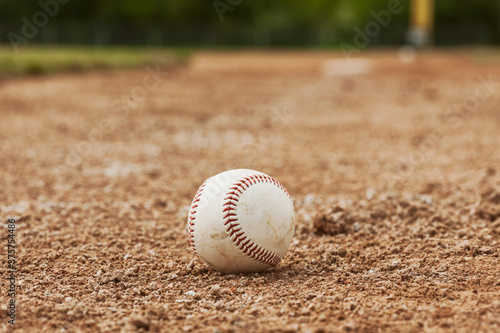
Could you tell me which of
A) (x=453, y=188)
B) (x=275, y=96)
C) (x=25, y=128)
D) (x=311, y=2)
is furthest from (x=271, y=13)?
(x=453, y=188)

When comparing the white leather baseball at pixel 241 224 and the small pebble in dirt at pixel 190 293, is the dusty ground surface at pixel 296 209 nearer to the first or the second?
the small pebble in dirt at pixel 190 293

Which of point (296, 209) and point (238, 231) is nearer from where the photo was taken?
point (238, 231)

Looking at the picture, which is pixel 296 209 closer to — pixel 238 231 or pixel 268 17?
pixel 238 231

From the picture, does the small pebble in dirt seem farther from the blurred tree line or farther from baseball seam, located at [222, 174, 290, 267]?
the blurred tree line

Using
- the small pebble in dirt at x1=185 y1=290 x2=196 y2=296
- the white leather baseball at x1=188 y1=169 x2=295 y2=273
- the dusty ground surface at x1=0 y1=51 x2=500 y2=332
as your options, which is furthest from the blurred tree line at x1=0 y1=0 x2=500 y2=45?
the small pebble in dirt at x1=185 y1=290 x2=196 y2=296

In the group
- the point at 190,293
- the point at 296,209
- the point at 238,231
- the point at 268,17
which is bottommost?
the point at 268,17

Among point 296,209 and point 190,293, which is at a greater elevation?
point 190,293

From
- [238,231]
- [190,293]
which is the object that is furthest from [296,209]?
[190,293]
